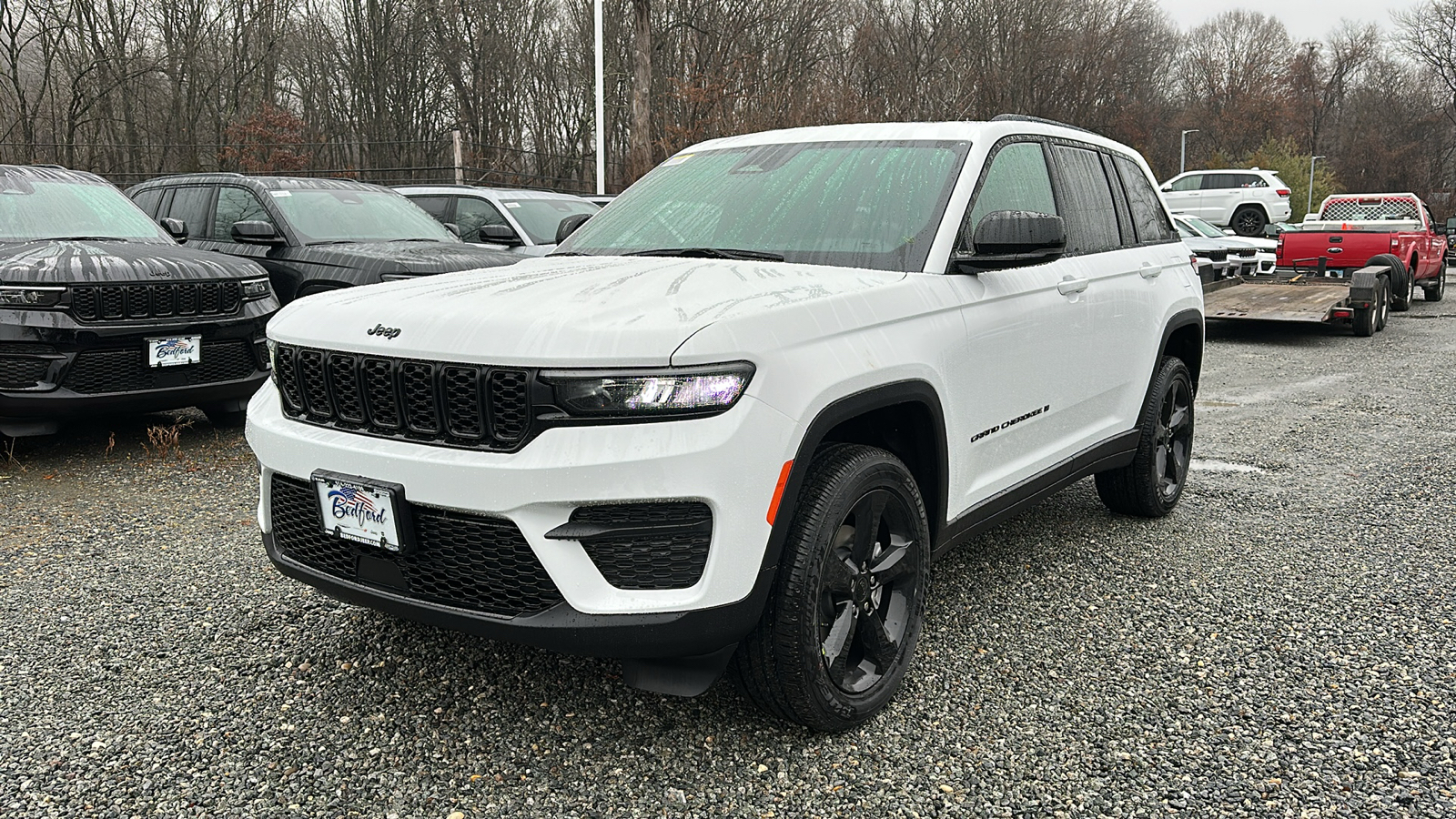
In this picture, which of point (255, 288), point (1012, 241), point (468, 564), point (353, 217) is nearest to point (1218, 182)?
point (353, 217)

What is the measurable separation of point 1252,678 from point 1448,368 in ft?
29.9

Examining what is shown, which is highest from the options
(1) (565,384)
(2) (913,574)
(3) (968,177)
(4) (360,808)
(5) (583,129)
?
(5) (583,129)

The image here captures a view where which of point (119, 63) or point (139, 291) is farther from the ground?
point (119, 63)

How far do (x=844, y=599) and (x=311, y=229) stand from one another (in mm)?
6500

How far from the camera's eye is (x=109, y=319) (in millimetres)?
5715

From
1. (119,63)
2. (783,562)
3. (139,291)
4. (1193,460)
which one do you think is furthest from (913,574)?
(119,63)

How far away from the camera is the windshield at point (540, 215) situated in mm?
10516

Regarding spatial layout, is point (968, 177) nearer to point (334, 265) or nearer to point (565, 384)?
point (565, 384)

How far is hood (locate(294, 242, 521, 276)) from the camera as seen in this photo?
725cm

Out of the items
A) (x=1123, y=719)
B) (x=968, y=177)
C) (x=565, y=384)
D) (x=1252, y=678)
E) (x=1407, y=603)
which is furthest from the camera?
(x=1407, y=603)

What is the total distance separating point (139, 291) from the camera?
584cm

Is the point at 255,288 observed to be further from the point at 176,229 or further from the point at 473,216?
the point at 473,216

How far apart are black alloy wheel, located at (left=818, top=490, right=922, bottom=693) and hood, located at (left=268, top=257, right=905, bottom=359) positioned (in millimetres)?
627

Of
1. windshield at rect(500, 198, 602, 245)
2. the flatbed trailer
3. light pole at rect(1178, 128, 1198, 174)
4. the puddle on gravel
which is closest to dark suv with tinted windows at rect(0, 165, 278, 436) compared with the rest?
windshield at rect(500, 198, 602, 245)
